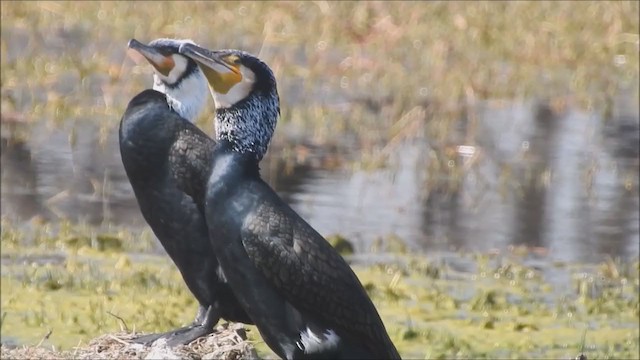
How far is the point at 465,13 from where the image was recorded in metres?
17.7

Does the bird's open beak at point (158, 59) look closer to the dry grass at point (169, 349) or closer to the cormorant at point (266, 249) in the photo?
the cormorant at point (266, 249)

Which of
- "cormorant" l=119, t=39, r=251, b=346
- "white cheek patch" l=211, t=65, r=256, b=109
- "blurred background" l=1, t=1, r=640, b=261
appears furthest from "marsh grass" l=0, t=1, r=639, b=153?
"white cheek patch" l=211, t=65, r=256, b=109

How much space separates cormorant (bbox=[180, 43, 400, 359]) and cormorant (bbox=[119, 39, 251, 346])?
1.41 feet

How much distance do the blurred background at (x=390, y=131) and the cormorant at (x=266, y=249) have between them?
2.31 meters

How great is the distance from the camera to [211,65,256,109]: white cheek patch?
235 inches

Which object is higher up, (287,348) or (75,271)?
(287,348)

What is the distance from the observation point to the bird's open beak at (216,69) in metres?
5.90

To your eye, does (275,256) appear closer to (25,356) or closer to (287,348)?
(287,348)

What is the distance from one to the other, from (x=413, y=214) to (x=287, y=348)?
17.2 feet

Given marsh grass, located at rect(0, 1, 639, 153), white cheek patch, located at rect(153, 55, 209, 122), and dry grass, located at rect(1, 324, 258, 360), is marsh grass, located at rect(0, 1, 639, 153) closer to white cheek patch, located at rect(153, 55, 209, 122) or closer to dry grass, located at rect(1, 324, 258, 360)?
white cheek patch, located at rect(153, 55, 209, 122)

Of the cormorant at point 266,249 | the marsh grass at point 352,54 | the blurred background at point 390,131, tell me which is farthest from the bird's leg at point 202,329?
the marsh grass at point 352,54

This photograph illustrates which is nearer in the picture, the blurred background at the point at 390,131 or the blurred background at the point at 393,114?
the blurred background at the point at 390,131

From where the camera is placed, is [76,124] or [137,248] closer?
[137,248]

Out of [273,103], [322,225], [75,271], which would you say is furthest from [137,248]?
[273,103]
